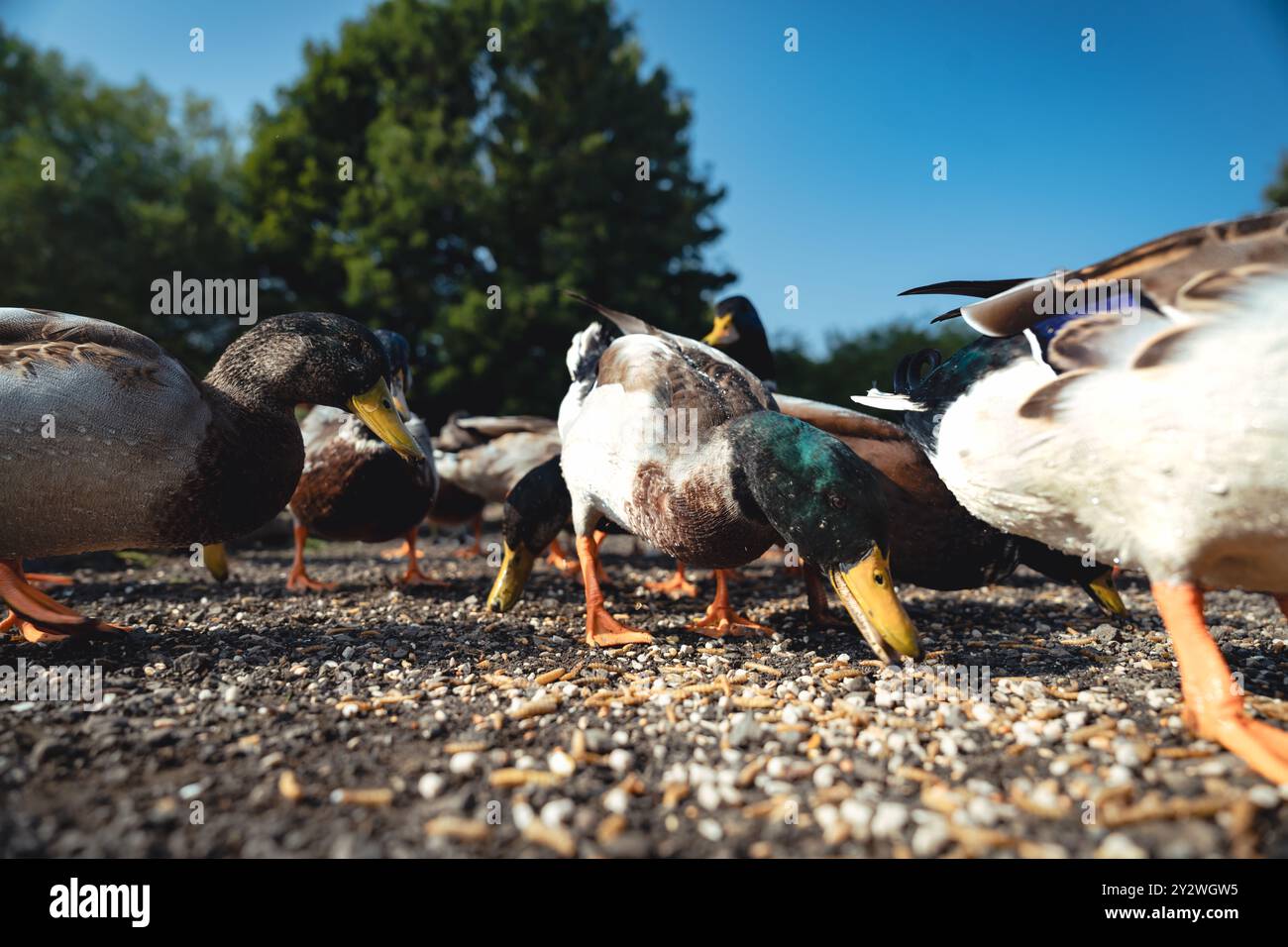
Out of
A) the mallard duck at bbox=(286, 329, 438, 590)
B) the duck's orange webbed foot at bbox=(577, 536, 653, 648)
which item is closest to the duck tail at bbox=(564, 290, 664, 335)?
the mallard duck at bbox=(286, 329, 438, 590)

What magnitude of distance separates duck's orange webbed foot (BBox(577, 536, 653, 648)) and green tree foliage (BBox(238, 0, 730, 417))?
9867mm

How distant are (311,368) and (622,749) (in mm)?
2313

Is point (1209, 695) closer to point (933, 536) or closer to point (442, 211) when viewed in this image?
point (933, 536)

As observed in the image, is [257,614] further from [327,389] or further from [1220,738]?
[1220,738]

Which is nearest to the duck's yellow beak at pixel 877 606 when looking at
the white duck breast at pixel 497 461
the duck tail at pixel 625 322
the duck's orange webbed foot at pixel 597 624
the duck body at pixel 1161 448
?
the duck body at pixel 1161 448

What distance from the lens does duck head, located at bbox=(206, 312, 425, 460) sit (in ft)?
10.9

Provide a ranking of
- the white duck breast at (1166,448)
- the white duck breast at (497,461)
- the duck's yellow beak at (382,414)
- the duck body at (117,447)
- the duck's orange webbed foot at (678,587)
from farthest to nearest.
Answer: the white duck breast at (497,461)
the duck's orange webbed foot at (678,587)
the duck's yellow beak at (382,414)
the duck body at (117,447)
the white duck breast at (1166,448)

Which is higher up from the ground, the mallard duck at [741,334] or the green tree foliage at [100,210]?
the green tree foliage at [100,210]

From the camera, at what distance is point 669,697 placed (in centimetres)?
271

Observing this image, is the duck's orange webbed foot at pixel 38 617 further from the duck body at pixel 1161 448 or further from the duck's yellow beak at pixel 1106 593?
the duck's yellow beak at pixel 1106 593

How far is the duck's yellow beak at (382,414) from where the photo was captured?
3.56 metres

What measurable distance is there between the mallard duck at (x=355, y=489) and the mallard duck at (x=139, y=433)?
4.77 feet

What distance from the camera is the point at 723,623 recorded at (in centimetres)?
405
